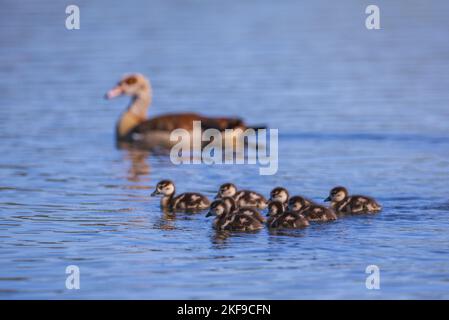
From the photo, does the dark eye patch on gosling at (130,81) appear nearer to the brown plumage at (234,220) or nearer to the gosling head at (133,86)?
the gosling head at (133,86)

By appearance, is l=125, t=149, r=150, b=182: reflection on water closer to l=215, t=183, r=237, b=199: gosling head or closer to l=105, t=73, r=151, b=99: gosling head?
l=105, t=73, r=151, b=99: gosling head

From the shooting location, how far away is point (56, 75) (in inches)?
1012

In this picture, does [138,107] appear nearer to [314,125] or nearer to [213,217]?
[314,125]

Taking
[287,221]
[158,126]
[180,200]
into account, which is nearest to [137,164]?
[158,126]

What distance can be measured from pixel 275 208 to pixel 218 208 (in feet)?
2.22

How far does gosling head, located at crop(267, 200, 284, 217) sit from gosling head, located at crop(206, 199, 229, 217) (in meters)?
0.52

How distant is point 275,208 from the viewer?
13203 millimetres

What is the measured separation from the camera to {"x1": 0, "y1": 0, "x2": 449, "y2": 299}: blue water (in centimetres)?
1100

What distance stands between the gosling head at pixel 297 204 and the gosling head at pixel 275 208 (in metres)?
0.12

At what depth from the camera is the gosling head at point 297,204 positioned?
1323 cm

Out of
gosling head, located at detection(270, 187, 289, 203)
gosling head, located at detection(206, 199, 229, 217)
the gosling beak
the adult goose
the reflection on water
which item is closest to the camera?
gosling head, located at detection(206, 199, 229, 217)

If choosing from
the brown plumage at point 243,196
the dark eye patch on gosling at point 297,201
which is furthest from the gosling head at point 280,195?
the brown plumage at point 243,196

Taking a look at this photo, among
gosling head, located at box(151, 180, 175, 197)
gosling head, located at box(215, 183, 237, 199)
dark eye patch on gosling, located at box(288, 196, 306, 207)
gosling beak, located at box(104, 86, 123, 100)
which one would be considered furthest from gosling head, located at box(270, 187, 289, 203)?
gosling beak, located at box(104, 86, 123, 100)
